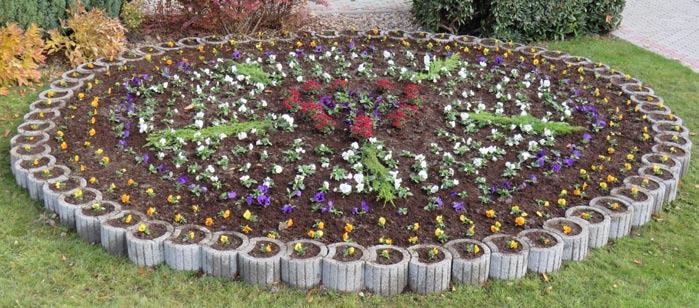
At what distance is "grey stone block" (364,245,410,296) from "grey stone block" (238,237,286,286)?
0.47m

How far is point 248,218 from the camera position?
448cm

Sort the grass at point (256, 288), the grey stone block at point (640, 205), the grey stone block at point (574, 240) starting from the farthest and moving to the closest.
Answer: the grey stone block at point (640, 205) < the grey stone block at point (574, 240) < the grass at point (256, 288)

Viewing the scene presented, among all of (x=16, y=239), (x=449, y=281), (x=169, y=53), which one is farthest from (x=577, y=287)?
(x=169, y=53)

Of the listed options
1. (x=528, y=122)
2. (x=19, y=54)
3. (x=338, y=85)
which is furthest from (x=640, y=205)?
(x=19, y=54)

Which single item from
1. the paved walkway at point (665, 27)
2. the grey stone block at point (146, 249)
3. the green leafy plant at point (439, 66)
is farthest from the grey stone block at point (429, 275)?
the paved walkway at point (665, 27)

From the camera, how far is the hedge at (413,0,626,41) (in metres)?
8.49

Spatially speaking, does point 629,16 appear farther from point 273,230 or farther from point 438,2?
point 273,230

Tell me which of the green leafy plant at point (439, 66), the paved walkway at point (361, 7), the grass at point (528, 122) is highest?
the paved walkway at point (361, 7)

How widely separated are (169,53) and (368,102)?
2.20 meters

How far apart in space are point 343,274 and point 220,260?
2.18ft

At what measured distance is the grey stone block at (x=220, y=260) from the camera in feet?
13.5

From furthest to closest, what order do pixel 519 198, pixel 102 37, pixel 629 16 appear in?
1. pixel 629 16
2. pixel 102 37
3. pixel 519 198

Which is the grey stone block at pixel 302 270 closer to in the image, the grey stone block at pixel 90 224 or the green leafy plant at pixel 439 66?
the grey stone block at pixel 90 224

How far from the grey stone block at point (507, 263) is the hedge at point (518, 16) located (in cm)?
469
